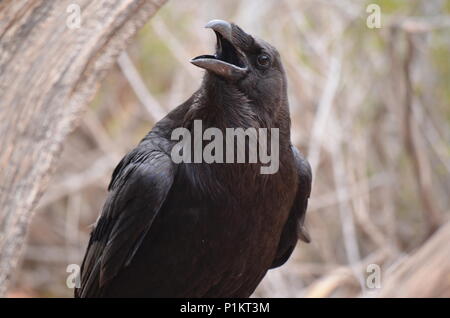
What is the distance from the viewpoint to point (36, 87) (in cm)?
285

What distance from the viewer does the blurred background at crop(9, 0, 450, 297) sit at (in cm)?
581

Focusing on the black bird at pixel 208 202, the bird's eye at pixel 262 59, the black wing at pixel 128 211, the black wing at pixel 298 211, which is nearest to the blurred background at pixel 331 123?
the black wing at pixel 298 211

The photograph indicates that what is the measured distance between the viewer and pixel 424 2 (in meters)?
6.08

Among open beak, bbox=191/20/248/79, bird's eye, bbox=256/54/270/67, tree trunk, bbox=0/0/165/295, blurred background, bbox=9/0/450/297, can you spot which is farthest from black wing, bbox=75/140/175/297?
blurred background, bbox=9/0/450/297

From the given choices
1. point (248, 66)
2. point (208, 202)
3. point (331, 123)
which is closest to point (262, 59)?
point (248, 66)

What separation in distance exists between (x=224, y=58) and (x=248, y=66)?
0.11 metres

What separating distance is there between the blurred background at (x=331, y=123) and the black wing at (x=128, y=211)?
232 cm

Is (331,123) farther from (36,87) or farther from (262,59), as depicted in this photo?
(36,87)

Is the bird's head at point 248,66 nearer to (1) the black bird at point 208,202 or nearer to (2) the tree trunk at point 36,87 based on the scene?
(1) the black bird at point 208,202

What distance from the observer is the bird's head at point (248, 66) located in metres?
2.92

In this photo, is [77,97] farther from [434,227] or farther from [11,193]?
[434,227]

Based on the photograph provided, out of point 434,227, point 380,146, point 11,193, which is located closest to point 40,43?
point 11,193

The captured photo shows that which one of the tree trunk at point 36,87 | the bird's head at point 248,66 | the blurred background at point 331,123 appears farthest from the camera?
the blurred background at point 331,123

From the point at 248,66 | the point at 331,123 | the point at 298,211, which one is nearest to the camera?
the point at 248,66
